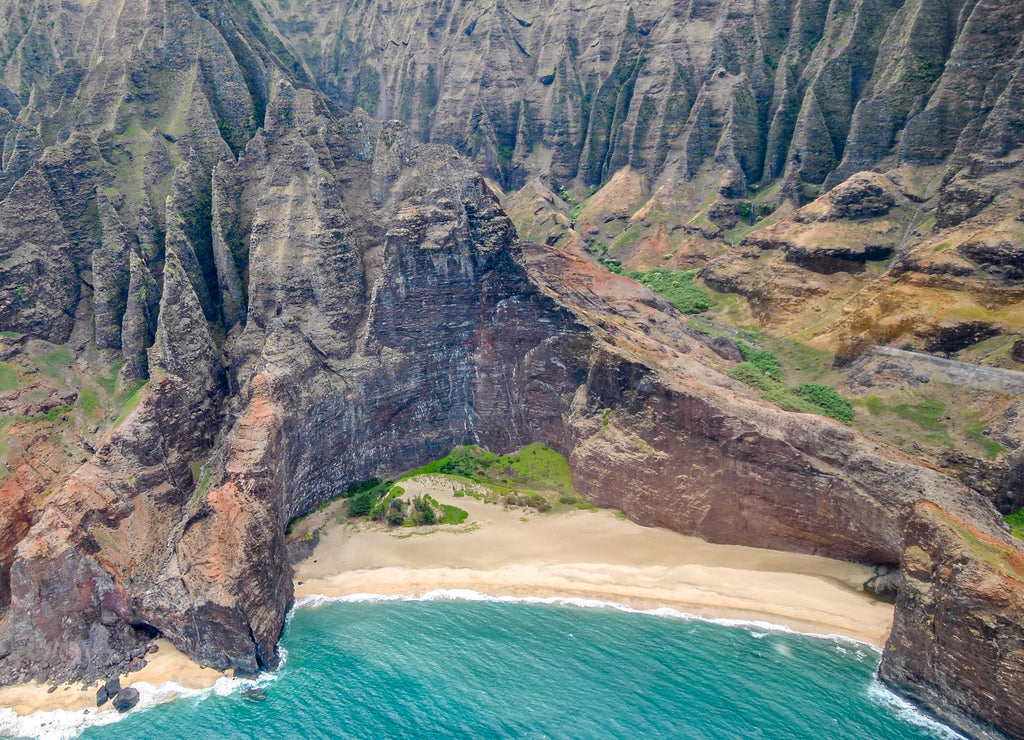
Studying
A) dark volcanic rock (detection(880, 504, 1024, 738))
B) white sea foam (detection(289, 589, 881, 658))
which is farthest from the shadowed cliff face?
white sea foam (detection(289, 589, 881, 658))

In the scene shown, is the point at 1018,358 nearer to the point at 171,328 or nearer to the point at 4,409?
the point at 171,328

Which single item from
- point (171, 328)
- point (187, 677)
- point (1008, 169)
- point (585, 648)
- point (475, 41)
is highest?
point (475, 41)

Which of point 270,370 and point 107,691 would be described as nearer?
point 107,691

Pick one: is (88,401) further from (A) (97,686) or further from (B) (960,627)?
(B) (960,627)

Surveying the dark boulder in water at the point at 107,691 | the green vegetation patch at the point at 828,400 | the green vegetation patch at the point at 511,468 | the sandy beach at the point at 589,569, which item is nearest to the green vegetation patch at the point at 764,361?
the green vegetation patch at the point at 828,400

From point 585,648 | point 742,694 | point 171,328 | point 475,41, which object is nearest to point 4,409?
point 171,328

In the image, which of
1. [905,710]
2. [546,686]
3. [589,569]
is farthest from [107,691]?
[905,710]
